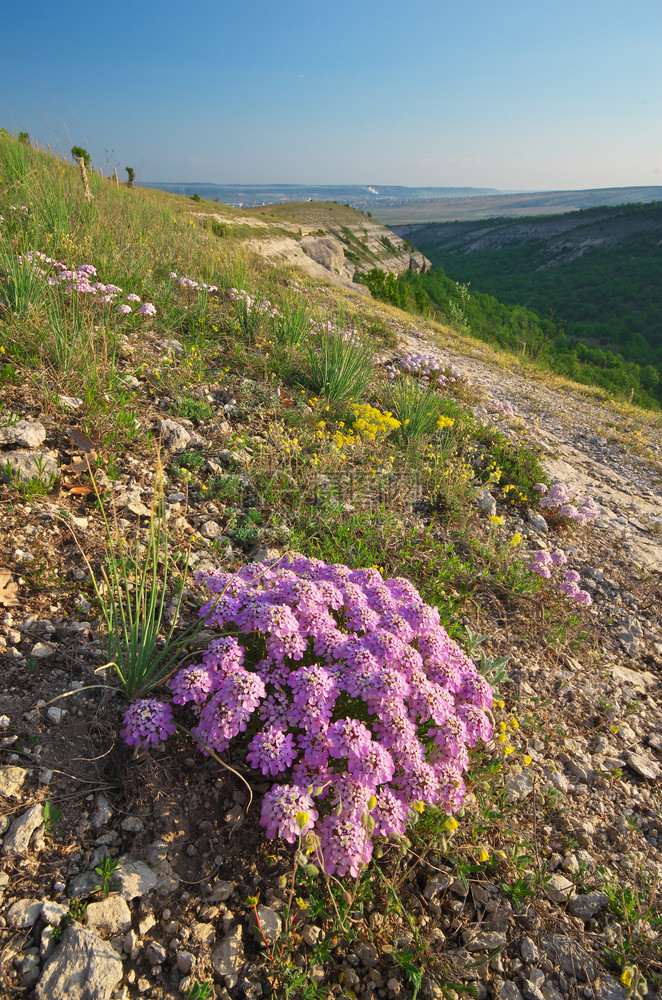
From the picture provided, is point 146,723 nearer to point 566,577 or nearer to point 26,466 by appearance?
point 26,466

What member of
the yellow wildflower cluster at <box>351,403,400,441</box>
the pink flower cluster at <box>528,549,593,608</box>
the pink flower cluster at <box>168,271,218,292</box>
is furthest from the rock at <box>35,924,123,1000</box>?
the pink flower cluster at <box>168,271,218,292</box>

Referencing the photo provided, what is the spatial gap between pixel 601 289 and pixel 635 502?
44.0 metres

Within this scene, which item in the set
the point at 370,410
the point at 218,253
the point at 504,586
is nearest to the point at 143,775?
the point at 504,586

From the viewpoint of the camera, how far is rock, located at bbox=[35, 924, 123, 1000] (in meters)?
1.44

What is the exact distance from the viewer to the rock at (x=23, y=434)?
3.24 meters

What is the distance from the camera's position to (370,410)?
4871mm

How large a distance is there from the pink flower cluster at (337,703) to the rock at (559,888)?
575 millimetres

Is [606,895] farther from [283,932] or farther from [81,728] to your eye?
[81,728]

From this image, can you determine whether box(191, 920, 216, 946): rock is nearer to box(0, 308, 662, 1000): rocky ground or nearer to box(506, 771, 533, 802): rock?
box(0, 308, 662, 1000): rocky ground

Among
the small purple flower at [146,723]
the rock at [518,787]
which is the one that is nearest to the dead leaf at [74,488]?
the small purple flower at [146,723]

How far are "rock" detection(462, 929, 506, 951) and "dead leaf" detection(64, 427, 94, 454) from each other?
348 centimetres

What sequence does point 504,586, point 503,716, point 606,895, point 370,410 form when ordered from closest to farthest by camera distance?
point 606,895 → point 503,716 → point 504,586 → point 370,410

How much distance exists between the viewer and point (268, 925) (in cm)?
177

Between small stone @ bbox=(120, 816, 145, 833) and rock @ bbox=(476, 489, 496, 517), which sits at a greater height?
small stone @ bbox=(120, 816, 145, 833)
